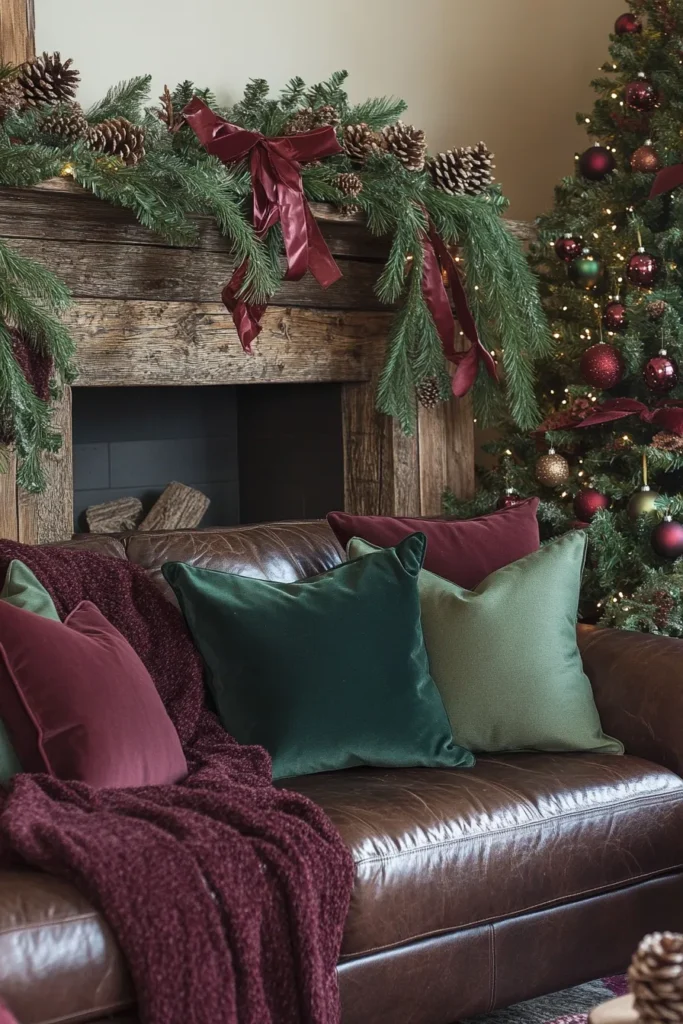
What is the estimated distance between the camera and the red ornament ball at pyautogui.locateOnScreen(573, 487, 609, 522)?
291 centimetres

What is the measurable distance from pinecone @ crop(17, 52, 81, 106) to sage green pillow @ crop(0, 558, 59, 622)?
3.40 feet

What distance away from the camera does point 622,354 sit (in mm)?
2951

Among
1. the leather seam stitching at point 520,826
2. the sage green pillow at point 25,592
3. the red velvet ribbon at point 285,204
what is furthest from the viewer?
the red velvet ribbon at point 285,204

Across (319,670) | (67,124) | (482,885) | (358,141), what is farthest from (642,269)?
(482,885)

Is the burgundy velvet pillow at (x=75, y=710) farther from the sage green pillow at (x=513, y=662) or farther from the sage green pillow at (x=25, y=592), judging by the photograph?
the sage green pillow at (x=513, y=662)

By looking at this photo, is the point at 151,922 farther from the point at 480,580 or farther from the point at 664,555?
the point at 664,555

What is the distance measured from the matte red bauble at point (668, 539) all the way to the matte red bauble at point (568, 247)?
2.55 ft

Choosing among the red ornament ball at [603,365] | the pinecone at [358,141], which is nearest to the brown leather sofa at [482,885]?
the red ornament ball at [603,365]

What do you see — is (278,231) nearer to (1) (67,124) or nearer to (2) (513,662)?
(1) (67,124)

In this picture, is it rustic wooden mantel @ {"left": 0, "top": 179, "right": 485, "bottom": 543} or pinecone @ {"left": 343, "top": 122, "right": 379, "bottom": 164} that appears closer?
rustic wooden mantel @ {"left": 0, "top": 179, "right": 485, "bottom": 543}

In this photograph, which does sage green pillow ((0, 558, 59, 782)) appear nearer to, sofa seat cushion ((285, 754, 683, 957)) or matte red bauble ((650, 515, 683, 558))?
sofa seat cushion ((285, 754, 683, 957))

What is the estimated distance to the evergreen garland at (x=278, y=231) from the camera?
7.54 feet

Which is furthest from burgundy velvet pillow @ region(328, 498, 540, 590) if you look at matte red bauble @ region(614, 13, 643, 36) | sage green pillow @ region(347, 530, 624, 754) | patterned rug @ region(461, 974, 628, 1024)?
matte red bauble @ region(614, 13, 643, 36)

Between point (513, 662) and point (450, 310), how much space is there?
1.11 metres
